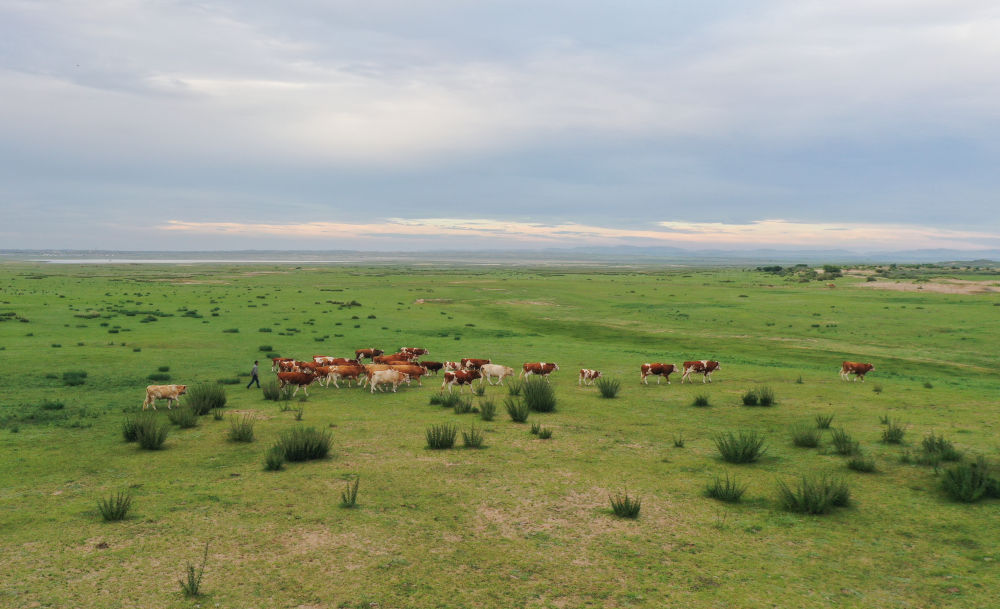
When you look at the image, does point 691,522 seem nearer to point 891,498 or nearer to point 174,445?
point 891,498

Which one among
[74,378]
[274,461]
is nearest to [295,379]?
[74,378]

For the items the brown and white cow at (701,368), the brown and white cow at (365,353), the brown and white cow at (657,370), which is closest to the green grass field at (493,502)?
the brown and white cow at (657,370)

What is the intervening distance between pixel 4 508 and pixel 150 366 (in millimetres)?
17141

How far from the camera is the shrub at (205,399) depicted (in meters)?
17.2

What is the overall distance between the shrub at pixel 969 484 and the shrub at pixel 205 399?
777 inches

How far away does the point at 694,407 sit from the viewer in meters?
18.7

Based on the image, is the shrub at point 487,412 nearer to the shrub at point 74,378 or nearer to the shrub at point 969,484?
the shrub at point 969,484

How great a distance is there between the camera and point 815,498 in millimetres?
9766

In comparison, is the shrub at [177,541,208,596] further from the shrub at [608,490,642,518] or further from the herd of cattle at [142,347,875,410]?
the herd of cattle at [142,347,875,410]

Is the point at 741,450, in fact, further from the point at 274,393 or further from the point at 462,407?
the point at 274,393

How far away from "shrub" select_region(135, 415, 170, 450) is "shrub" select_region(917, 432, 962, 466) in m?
18.3

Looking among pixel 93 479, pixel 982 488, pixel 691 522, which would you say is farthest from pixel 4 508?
pixel 982 488

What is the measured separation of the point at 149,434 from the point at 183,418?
2384 millimetres

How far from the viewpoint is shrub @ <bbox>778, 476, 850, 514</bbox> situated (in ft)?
32.0
